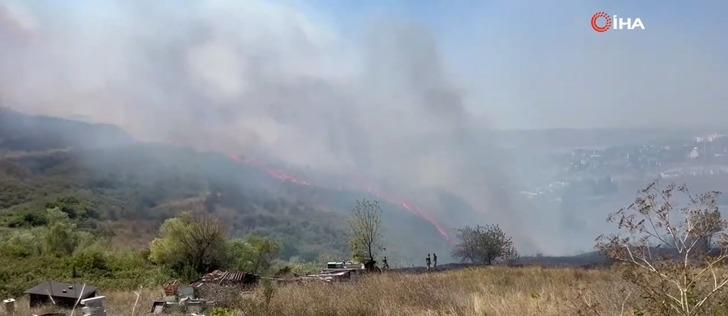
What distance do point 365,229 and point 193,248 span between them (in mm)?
10015

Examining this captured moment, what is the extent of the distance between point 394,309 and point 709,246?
6.11 m

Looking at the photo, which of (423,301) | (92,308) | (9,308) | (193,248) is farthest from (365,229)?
(92,308)

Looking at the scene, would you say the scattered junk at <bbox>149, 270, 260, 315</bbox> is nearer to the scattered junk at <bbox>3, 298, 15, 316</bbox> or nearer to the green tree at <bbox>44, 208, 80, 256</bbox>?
the scattered junk at <bbox>3, 298, 15, 316</bbox>

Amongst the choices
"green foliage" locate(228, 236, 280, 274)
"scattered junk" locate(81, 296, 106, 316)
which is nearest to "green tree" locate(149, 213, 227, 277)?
"green foliage" locate(228, 236, 280, 274)

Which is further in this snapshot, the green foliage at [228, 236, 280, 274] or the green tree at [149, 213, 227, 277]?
the green foliage at [228, 236, 280, 274]

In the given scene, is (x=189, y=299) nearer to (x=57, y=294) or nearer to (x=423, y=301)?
(x=57, y=294)

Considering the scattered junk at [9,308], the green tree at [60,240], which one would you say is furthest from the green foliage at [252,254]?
the scattered junk at [9,308]

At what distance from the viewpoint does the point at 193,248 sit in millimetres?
32469

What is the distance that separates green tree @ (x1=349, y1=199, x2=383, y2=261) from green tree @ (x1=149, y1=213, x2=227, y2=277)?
7.85m

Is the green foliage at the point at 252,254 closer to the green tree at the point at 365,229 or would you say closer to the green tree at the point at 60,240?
the green tree at the point at 365,229

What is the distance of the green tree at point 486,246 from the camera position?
39906 millimetres

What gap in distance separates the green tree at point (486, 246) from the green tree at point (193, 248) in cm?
1666

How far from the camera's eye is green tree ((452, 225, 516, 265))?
3991cm

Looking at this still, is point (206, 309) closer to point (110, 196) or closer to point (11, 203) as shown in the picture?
point (11, 203)
